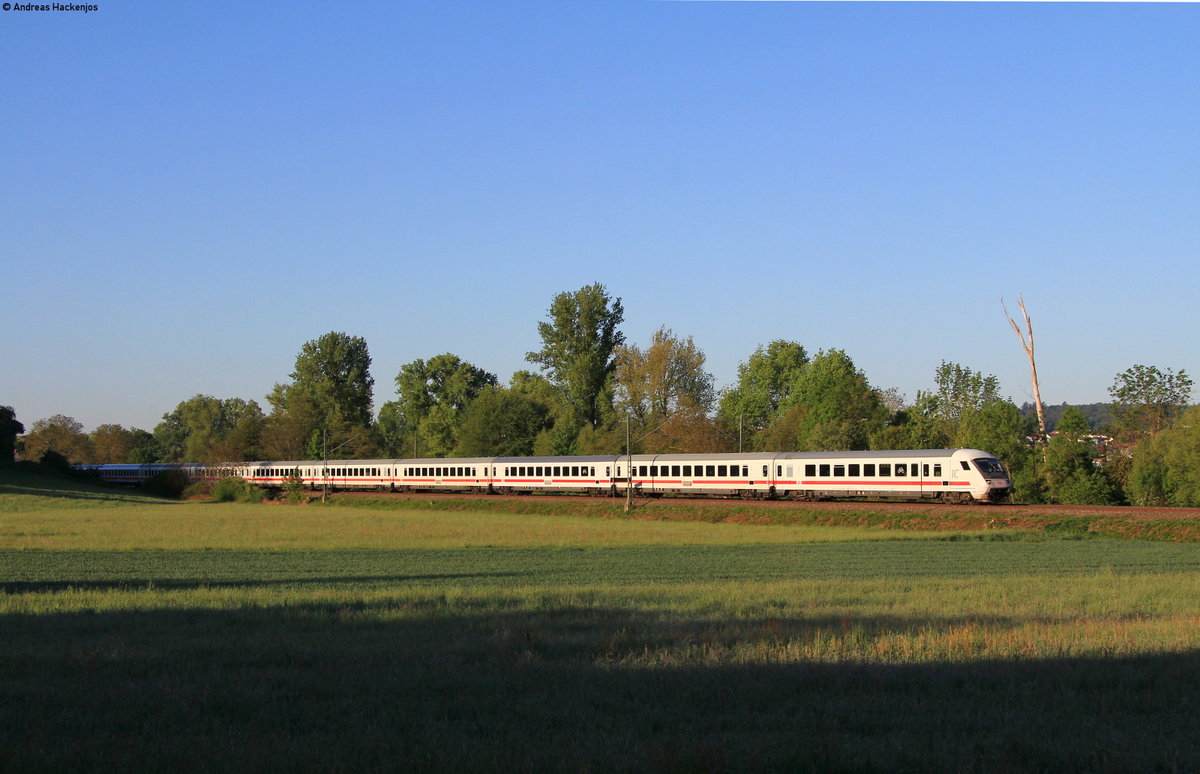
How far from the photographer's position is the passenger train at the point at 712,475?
167 ft

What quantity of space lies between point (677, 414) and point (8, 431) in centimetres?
7454

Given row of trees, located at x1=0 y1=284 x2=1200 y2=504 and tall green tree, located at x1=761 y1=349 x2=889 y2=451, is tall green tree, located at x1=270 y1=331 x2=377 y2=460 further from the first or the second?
tall green tree, located at x1=761 y1=349 x2=889 y2=451

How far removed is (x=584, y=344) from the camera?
342 feet

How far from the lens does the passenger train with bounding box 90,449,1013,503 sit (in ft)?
167

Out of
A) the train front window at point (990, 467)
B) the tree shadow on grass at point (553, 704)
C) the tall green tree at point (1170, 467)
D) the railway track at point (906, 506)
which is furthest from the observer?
the tall green tree at point (1170, 467)

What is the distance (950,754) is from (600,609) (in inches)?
379

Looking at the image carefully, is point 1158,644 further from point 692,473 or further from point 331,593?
point 692,473

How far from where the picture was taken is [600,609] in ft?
56.3

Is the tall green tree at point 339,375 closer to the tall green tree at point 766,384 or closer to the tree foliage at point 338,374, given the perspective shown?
the tree foliage at point 338,374

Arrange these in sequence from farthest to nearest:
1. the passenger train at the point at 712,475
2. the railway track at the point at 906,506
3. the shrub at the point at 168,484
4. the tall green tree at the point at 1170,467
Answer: the shrub at the point at 168,484 < the tall green tree at the point at 1170,467 < the passenger train at the point at 712,475 < the railway track at the point at 906,506

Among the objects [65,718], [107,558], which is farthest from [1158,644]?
[107,558]

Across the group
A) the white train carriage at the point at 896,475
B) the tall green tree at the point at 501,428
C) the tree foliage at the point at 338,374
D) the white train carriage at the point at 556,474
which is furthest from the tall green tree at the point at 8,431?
the white train carriage at the point at 896,475

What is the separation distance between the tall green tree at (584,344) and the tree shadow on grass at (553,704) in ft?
292

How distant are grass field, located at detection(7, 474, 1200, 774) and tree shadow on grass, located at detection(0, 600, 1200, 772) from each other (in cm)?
4
